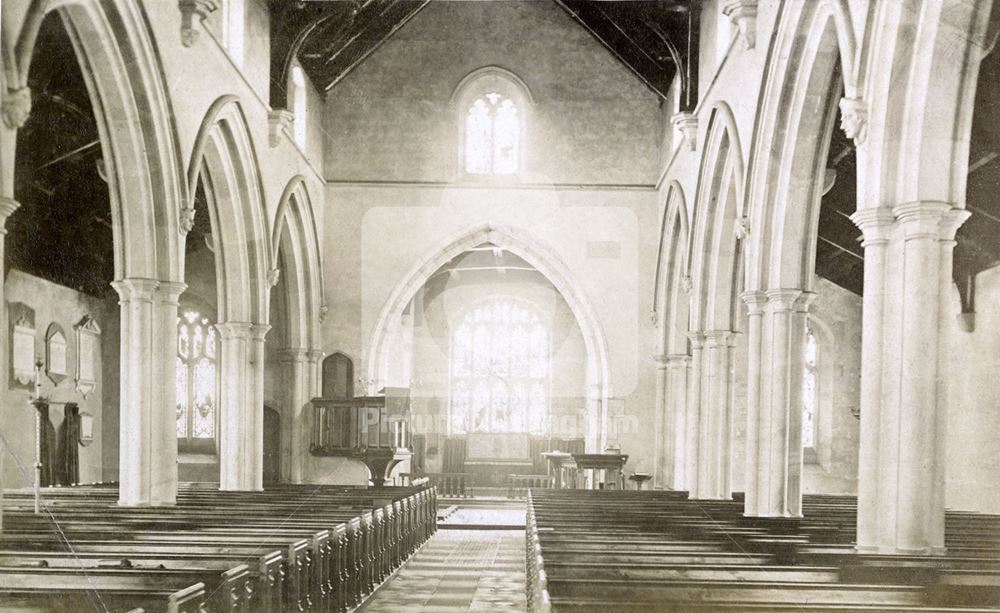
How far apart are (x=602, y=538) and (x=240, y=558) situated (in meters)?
2.61

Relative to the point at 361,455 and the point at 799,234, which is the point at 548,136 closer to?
the point at 361,455

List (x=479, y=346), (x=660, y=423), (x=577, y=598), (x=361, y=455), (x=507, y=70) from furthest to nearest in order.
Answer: (x=479, y=346), (x=507, y=70), (x=660, y=423), (x=361, y=455), (x=577, y=598)

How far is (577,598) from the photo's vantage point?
4.73 meters

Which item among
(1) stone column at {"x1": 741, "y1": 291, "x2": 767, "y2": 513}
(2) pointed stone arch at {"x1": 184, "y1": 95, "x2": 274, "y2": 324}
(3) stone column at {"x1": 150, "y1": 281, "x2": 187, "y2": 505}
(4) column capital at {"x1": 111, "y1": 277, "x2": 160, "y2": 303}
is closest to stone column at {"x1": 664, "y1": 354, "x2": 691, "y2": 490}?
(1) stone column at {"x1": 741, "y1": 291, "x2": 767, "y2": 513}

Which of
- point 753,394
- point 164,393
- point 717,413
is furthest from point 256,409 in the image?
point 753,394

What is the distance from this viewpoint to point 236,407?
50.3 ft

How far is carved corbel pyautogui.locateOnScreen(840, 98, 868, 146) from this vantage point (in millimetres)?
7816

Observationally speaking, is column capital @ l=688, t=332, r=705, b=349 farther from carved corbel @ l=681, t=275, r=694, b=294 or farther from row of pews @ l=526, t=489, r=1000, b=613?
row of pews @ l=526, t=489, r=1000, b=613

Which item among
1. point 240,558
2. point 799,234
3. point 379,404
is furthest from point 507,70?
point 240,558

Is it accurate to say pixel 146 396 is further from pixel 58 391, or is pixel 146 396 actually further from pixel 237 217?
pixel 58 391

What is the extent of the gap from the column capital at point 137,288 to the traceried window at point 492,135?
10836 millimetres

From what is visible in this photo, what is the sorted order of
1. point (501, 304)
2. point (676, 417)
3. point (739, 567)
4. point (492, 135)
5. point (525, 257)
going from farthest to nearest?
point (501, 304), point (492, 135), point (525, 257), point (676, 417), point (739, 567)

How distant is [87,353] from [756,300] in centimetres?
1305

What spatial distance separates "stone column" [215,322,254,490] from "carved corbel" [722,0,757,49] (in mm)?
8431
